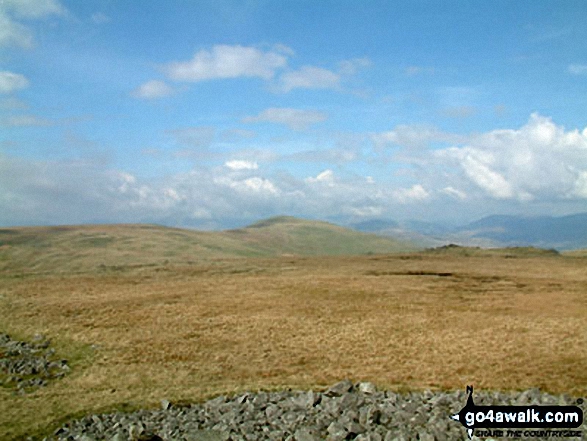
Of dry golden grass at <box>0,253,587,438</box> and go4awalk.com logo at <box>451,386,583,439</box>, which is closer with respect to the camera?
go4awalk.com logo at <box>451,386,583,439</box>

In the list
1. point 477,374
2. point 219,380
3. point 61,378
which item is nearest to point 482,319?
point 477,374

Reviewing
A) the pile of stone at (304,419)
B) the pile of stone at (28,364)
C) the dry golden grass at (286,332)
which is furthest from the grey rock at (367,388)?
the pile of stone at (28,364)

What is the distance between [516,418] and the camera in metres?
20.7

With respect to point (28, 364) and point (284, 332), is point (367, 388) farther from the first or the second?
point (28, 364)

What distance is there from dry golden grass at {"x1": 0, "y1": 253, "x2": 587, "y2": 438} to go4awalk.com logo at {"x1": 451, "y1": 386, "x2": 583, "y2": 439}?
25.6 ft

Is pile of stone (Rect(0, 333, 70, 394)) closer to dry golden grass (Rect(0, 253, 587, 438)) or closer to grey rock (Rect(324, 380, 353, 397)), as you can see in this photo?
dry golden grass (Rect(0, 253, 587, 438))

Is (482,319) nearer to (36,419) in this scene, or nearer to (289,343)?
(289,343)

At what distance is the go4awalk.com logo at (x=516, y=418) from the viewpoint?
19.5m

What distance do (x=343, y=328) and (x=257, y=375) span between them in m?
14.6

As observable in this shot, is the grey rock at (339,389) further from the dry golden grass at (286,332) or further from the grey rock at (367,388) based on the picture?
the dry golden grass at (286,332)

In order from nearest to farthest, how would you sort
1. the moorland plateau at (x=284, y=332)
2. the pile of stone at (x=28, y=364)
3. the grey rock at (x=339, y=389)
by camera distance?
1. the grey rock at (x=339, y=389)
2. the moorland plateau at (x=284, y=332)
3. the pile of stone at (x=28, y=364)

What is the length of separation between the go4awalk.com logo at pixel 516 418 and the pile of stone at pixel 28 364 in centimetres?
2596

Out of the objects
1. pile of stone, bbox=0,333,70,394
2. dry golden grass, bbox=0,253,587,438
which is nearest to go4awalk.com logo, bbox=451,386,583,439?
dry golden grass, bbox=0,253,587,438

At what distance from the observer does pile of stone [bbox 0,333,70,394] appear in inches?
1235
